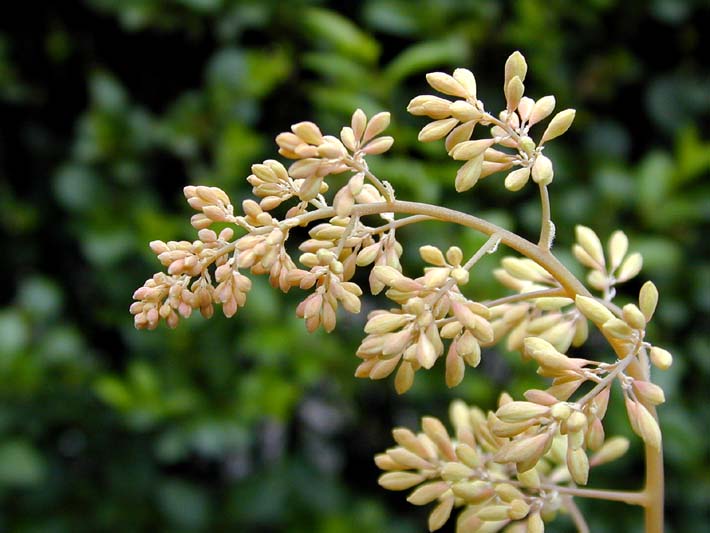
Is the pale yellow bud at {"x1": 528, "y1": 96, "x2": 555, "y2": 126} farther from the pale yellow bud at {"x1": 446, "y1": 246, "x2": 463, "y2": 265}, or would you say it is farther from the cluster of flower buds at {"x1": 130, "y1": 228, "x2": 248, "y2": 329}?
the cluster of flower buds at {"x1": 130, "y1": 228, "x2": 248, "y2": 329}

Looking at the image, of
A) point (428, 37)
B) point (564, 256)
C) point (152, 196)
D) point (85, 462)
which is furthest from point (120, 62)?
point (564, 256)

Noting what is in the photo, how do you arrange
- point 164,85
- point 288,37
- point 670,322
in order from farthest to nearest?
point 164,85 < point 288,37 < point 670,322

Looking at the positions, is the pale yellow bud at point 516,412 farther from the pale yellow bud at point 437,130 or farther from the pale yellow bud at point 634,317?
the pale yellow bud at point 437,130

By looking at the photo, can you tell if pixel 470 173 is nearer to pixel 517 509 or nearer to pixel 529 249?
pixel 529 249

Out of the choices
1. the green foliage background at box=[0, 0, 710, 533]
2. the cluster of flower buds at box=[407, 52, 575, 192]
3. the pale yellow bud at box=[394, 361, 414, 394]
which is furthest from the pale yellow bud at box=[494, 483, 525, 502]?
the green foliage background at box=[0, 0, 710, 533]

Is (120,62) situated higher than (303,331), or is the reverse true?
(120,62)

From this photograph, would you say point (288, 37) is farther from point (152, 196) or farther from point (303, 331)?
point (303, 331)

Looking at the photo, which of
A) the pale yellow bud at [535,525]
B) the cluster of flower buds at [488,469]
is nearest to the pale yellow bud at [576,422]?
the cluster of flower buds at [488,469]

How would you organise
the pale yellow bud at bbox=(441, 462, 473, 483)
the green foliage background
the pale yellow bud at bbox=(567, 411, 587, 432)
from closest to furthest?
the pale yellow bud at bbox=(567, 411, 587, 432)
the pale yellow bud at bbox=(441, 462, 473, 483)
the green foliage background
